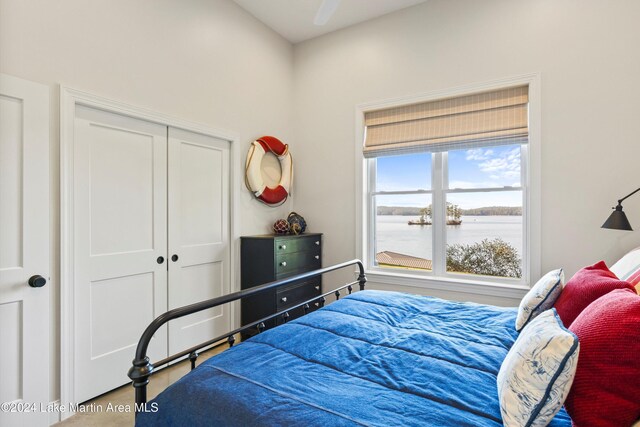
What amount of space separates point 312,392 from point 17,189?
195cm

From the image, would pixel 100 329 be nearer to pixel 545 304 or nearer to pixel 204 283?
pixel 204 283

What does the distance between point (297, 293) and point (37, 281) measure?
2040 millimetres

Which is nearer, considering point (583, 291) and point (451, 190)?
point (583, 291)

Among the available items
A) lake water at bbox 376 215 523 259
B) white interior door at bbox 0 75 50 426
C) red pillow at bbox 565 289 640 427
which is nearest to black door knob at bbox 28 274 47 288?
white interior door at bbox 0 75 50 426

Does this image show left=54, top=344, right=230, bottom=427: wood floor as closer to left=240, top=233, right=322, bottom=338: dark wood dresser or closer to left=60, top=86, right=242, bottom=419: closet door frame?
left=60, top=86, right=242, bottom=419: closet door frame

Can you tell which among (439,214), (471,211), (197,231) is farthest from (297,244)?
(471,211)

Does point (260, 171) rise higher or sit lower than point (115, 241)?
higher

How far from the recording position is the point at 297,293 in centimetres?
332

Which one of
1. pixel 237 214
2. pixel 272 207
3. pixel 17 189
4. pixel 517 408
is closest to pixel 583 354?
pixel 517 408

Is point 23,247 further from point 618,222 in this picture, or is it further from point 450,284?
point 618,222

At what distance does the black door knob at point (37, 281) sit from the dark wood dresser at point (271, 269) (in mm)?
1590

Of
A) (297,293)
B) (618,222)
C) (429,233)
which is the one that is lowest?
(297,293)

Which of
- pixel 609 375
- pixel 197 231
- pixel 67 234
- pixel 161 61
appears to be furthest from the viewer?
pixel 197 231

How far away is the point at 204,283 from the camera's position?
300 cm
